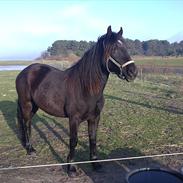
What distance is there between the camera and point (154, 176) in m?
3.40

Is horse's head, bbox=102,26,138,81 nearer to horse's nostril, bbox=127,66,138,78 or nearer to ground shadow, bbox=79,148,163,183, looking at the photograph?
horse's nostril, bbox=127,66,138,78

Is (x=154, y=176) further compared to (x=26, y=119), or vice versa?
(x=26, y=119)

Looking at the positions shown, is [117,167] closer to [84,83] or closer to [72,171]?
[72,171]

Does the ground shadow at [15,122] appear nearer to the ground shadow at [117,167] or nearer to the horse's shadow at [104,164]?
the horse's shadow at [104,164]

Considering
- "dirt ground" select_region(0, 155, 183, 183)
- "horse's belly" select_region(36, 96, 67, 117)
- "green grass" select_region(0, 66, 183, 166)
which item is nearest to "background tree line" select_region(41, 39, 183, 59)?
"green grass" select_region(0, 66, 183, 166)

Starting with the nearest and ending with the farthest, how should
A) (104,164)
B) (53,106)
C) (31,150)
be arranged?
1. (53,106)
2. (104,164)
3. (31,150)

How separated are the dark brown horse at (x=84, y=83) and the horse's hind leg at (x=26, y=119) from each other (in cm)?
16

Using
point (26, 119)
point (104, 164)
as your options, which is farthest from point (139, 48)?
point (104, 164)

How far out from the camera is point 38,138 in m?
7.29

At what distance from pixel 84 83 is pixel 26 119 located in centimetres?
200

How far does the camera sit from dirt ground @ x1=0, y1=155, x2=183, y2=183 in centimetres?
500

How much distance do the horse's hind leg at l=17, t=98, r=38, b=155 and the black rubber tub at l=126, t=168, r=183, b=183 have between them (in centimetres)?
→ 330

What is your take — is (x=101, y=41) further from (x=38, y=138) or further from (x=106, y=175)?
(x=38, y=138)

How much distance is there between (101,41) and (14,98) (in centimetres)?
924
